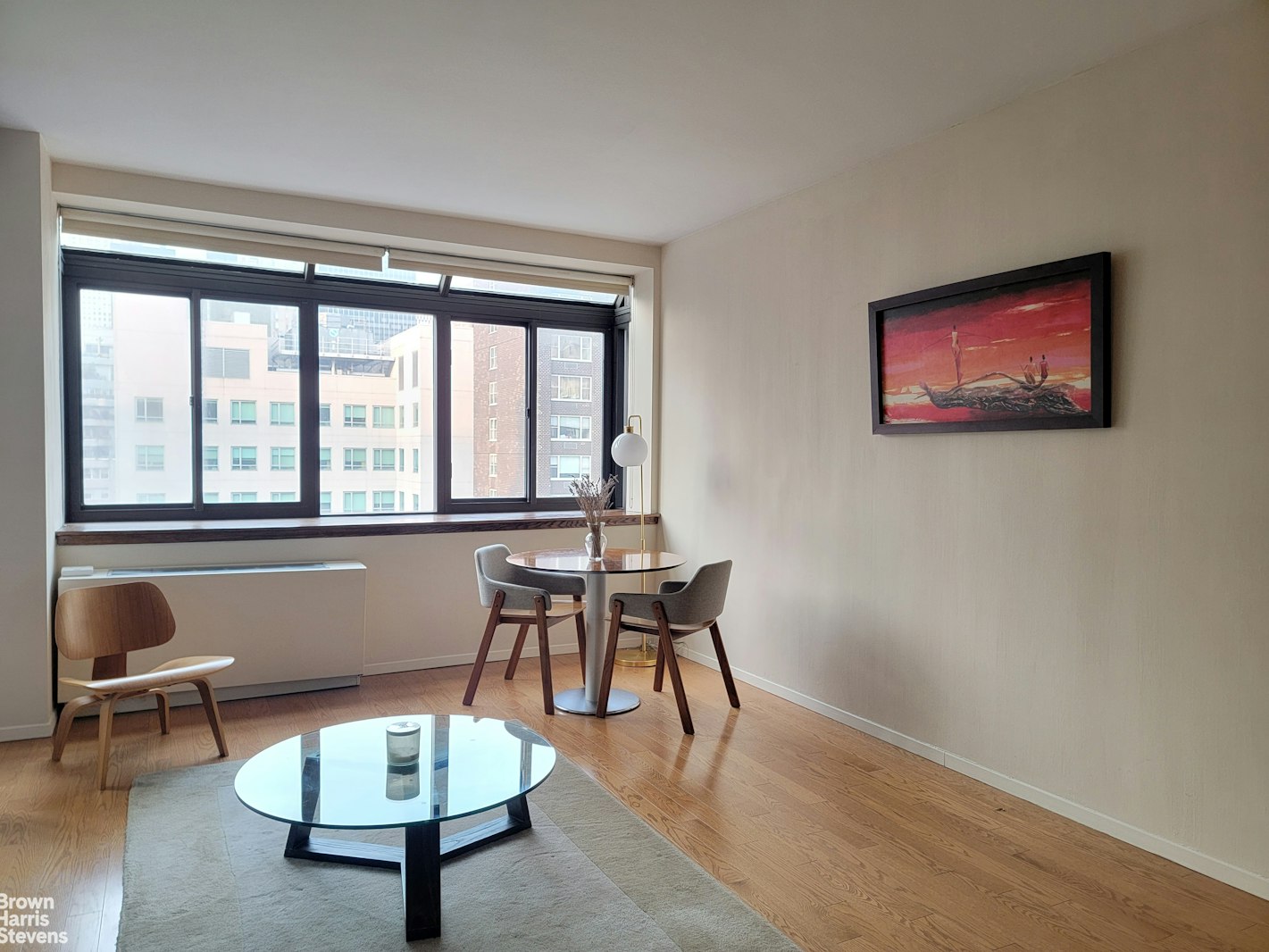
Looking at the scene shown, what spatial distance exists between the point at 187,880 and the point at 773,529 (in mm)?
3069

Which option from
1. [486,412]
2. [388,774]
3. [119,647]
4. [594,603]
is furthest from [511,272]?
[388,774]

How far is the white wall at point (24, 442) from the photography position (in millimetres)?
3675

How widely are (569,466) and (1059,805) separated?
3745mm

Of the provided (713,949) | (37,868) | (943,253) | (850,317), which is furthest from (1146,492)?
(37,868)

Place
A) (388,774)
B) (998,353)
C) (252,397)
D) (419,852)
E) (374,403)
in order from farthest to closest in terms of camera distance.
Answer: (374,403) < (252,397) < (998,353) < (388,774) < (419,852)

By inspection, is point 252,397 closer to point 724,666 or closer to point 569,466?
point 569,466

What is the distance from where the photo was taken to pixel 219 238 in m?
4.63

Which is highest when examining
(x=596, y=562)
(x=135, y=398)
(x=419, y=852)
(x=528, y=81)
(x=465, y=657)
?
(x=528, y=81)

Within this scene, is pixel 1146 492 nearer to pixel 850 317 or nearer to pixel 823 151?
pixel 850 317

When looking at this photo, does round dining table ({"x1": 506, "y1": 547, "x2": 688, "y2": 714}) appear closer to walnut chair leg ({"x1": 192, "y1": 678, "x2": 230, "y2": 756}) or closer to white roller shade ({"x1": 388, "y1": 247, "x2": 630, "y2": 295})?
walnut chair leg ({"x1": 192, "y1": 678, "x2": 230, "y2": 756})

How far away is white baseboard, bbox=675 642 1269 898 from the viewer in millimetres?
2609

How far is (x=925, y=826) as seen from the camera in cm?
299

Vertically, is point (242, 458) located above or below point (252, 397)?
below

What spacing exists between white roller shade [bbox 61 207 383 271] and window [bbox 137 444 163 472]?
3.66 ft
